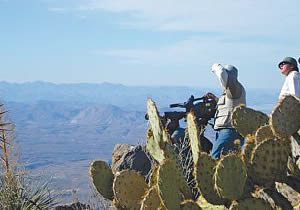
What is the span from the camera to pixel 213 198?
14.0 ft

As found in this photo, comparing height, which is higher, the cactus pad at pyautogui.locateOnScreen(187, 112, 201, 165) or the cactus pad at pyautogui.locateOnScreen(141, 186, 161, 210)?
the cactus pad at pyautogui.locateOnScreen(187, 112, 201, 165)

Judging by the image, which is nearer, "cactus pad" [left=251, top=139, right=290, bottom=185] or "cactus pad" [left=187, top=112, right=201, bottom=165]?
"cactus pad" [left=251, top=139, right=290, bottom=185]

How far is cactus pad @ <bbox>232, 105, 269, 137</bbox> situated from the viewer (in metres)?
4.89

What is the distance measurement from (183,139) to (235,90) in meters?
1.00

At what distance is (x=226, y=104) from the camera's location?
715cm

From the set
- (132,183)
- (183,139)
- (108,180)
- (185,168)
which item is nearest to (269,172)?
(132,183)

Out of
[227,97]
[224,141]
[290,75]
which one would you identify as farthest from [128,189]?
[290,75]

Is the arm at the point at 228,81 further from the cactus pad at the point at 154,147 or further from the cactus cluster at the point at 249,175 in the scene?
the cactus cluster at the point at 249,175

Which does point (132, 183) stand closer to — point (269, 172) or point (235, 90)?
point (269, 172)

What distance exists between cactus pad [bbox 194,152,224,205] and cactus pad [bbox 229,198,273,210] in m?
0.21

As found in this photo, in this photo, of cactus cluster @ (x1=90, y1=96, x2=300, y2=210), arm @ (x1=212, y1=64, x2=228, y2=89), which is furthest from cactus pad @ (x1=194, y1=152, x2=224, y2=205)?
arm @ (x1=212, y1=64, x2=228, y2=89)

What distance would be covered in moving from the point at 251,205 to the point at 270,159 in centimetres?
33

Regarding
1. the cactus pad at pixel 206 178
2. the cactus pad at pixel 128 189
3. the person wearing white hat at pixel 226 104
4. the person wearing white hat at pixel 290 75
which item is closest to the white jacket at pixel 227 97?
the person wearing white hat at pixel 226 104

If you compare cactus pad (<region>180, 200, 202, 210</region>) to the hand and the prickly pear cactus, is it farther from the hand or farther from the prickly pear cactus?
the hand
